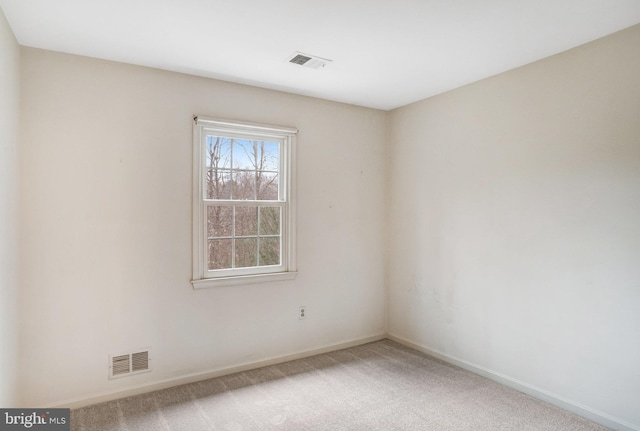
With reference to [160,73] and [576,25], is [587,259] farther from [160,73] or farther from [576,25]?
[160,73]

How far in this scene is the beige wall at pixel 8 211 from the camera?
212 cm

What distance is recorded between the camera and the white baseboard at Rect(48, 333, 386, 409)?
8.84 ft

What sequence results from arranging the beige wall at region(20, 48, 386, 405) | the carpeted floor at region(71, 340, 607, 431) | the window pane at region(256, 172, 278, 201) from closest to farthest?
the carpeted floor at region(71, 340, 607, 431), the beige wall at region(20, 48, 386, 405), the window pane at region(256, 172, 278, 201)

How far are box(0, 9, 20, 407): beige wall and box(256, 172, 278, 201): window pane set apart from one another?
5.90 feet

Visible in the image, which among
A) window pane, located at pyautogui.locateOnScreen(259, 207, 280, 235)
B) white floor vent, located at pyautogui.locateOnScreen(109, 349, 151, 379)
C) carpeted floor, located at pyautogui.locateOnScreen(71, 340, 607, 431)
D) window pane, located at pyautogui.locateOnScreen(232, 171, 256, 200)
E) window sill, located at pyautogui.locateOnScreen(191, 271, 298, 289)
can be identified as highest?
→ window pane, located at pyautogui.locateOnScreen(232, 171, 256, 200)

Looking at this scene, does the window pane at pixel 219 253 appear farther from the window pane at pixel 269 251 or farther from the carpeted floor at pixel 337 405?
the carpeted floor at pixel 337 405

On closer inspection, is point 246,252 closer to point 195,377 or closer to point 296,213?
point 296,213

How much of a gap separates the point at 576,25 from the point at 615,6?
0.73 ft

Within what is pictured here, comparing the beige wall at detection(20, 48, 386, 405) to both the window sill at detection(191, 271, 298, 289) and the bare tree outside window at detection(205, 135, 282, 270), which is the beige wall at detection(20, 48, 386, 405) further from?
the bare tree outside window at detection(205, 135, 282, 270)

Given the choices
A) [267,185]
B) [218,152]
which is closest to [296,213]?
[267,185]

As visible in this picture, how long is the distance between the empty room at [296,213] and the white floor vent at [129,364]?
1cm

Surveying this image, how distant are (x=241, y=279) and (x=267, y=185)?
3.04 feet

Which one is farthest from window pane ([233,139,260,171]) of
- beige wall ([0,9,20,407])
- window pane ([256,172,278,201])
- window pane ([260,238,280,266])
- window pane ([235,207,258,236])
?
beige wall ([0,9,20,407])

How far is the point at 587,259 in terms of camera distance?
2.58 metres
